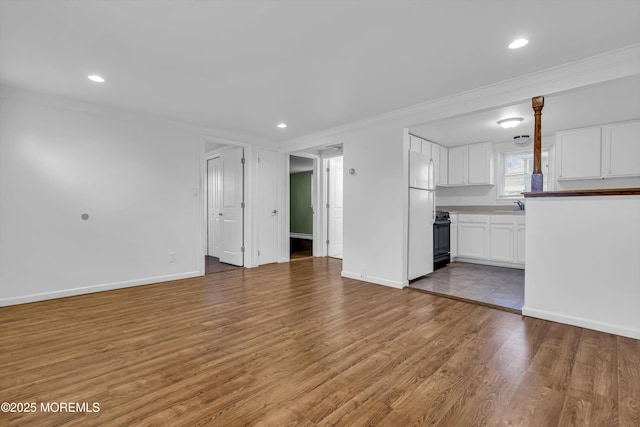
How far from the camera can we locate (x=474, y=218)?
564 cm

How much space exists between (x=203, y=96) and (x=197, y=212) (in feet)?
6.46

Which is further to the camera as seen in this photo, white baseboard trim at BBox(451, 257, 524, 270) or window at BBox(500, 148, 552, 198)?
window at BBox(500, 148, 552, 198)

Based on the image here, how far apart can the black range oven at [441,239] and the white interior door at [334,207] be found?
2.25 meters

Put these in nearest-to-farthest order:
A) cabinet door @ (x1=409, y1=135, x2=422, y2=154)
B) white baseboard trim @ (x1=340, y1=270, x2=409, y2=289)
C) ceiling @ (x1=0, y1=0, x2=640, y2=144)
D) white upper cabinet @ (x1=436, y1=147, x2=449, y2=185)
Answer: ceiling @ (x1=0, y1=0, x2=640, y2=144) < white baseboard trim @ (x1=340, y1=270, x2=409, y2=289) < cabinet door @ (x1=409, y1=135, x2=422, y2=154) < white upper cabinet @ (x1=436, y1=147, x2=449, y2=185)

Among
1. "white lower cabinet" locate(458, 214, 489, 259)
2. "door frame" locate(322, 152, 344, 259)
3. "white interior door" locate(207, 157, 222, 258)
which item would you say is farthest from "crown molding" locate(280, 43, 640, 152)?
"white interior door" locate(207, 157, 222, 258)

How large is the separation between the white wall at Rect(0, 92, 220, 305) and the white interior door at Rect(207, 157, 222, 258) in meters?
1.39

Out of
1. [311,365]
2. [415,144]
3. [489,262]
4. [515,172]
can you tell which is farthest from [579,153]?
[311,365]

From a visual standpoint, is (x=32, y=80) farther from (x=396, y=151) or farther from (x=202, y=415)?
(x=396, y=151)

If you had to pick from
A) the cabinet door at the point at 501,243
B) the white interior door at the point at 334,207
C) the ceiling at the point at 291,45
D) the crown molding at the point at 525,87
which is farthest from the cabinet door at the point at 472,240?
the ceiling at the point at 291,45

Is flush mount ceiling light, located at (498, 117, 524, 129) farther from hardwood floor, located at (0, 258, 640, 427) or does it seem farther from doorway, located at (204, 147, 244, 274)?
doorway, located at (204, 147, 244, 274)

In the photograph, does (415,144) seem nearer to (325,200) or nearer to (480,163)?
(480,163)

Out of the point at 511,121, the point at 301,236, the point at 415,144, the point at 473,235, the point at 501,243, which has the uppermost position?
the point at 511,121

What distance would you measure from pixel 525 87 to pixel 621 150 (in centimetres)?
269

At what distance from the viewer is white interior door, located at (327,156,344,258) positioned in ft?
21.7
